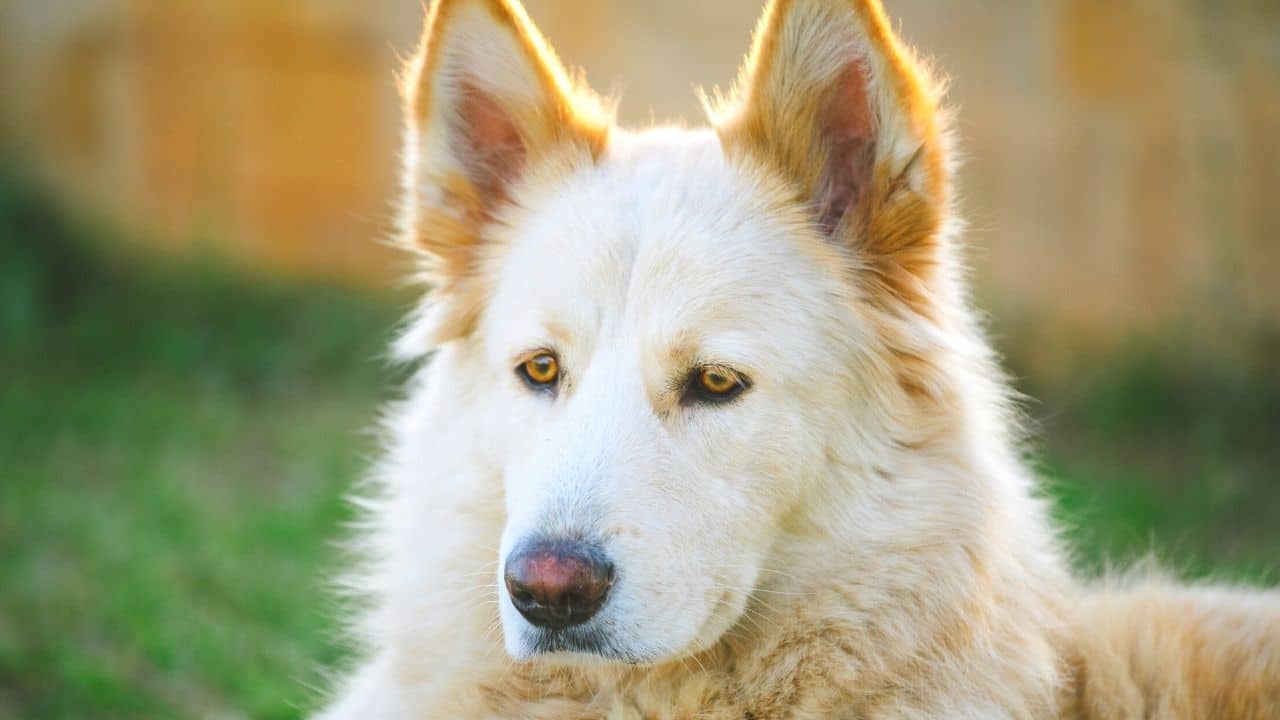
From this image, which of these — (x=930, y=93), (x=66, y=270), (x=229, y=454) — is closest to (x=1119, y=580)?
(x=930, y=93)

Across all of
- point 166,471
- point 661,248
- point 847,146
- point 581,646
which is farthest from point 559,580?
point 166,471

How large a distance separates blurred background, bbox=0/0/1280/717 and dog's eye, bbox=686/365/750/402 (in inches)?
146

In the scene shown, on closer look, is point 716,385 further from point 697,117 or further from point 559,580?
point 697,117

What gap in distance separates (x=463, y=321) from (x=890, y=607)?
1430 mm

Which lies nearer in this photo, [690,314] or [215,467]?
[690,314]

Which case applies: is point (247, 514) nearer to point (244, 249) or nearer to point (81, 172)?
point (244, 249)

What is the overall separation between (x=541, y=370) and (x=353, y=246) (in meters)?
7.01

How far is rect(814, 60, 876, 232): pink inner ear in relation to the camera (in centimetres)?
328

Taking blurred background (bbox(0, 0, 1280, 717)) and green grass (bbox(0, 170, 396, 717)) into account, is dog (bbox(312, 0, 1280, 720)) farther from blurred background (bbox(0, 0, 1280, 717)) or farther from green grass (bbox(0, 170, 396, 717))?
blurred background (bbox(0, 0, 1280, 717))

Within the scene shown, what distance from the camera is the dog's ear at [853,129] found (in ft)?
10.4

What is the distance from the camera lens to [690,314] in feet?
10.4

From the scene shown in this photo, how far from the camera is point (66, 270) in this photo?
31.9 ft

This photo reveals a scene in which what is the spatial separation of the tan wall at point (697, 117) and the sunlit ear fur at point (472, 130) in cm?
556

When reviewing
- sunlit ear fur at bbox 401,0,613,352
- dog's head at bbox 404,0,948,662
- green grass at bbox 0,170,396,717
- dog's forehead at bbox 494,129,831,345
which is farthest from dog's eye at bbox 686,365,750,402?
green grass at bbox 0,170,396,717
